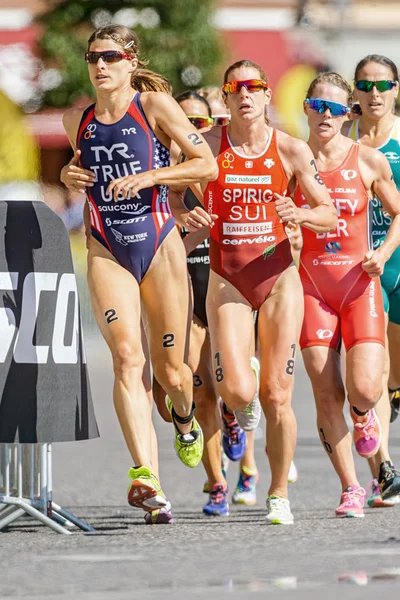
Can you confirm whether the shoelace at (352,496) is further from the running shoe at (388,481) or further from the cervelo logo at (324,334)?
the cervelo logo at (324,334)

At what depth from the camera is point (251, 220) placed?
9.01m

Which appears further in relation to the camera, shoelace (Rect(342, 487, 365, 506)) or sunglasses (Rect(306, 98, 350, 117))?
sunglasses (Rect(306, 98, 350, 117))

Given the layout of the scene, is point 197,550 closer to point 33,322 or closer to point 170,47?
point 33,322

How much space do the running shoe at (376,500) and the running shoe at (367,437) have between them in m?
0.49

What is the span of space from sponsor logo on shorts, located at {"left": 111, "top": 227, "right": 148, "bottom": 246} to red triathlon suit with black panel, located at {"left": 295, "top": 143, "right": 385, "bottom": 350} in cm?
121

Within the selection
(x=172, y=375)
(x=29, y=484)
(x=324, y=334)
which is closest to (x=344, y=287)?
(x=324, y=334)

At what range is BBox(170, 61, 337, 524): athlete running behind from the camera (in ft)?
28.9

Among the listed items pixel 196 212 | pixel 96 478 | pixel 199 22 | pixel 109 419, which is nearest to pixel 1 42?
pixel 199 22

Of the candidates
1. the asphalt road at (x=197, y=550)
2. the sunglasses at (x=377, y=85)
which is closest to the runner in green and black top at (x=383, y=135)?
the sunglasses at (x=377, y=85)

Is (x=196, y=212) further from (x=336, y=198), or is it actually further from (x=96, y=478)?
(x=96, y=478)

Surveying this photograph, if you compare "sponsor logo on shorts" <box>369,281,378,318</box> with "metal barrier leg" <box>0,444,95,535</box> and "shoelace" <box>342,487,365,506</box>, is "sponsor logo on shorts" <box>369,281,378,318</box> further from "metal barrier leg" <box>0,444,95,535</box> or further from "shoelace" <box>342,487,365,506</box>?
"metal barrier leg" <box>0,444,95,535</box>

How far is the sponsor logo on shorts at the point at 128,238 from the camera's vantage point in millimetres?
8742

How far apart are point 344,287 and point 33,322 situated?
6.64ft

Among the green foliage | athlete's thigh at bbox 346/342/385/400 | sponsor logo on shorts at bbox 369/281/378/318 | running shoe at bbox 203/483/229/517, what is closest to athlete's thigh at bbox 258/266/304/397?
athlete's thigh at bbox 346/342/385/400
